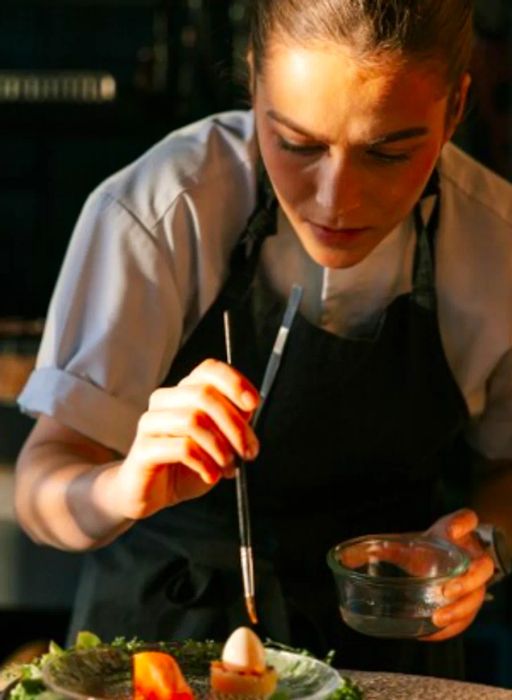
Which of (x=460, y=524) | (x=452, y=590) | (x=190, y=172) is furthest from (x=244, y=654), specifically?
(x=190, y=172)

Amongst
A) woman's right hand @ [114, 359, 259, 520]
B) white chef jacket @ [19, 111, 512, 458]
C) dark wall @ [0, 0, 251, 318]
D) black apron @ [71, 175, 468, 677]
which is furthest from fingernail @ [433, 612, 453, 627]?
dark wall @ [0, 0, 251, 318]

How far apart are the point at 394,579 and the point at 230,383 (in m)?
0.32

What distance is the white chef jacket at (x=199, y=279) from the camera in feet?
8.13

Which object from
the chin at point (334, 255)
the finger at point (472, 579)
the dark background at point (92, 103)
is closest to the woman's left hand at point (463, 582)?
the finger at point (472, 579)

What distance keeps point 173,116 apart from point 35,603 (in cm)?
160

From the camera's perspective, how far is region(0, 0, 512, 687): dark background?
14.9 ft

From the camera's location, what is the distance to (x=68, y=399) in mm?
2459

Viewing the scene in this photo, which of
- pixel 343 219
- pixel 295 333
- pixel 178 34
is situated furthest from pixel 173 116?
pixel 343 219

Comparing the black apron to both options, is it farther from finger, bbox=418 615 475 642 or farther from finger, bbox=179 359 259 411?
finger, bbox=179 359 259 411

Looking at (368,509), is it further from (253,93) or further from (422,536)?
(253,93)

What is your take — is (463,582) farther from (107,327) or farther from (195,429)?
(107,327)

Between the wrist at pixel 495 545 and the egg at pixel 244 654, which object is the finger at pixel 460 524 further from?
the egg at pixel 244 654

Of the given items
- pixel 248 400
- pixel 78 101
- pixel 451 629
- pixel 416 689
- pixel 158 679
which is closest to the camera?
pixel 158 679

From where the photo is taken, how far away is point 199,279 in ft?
8.37
